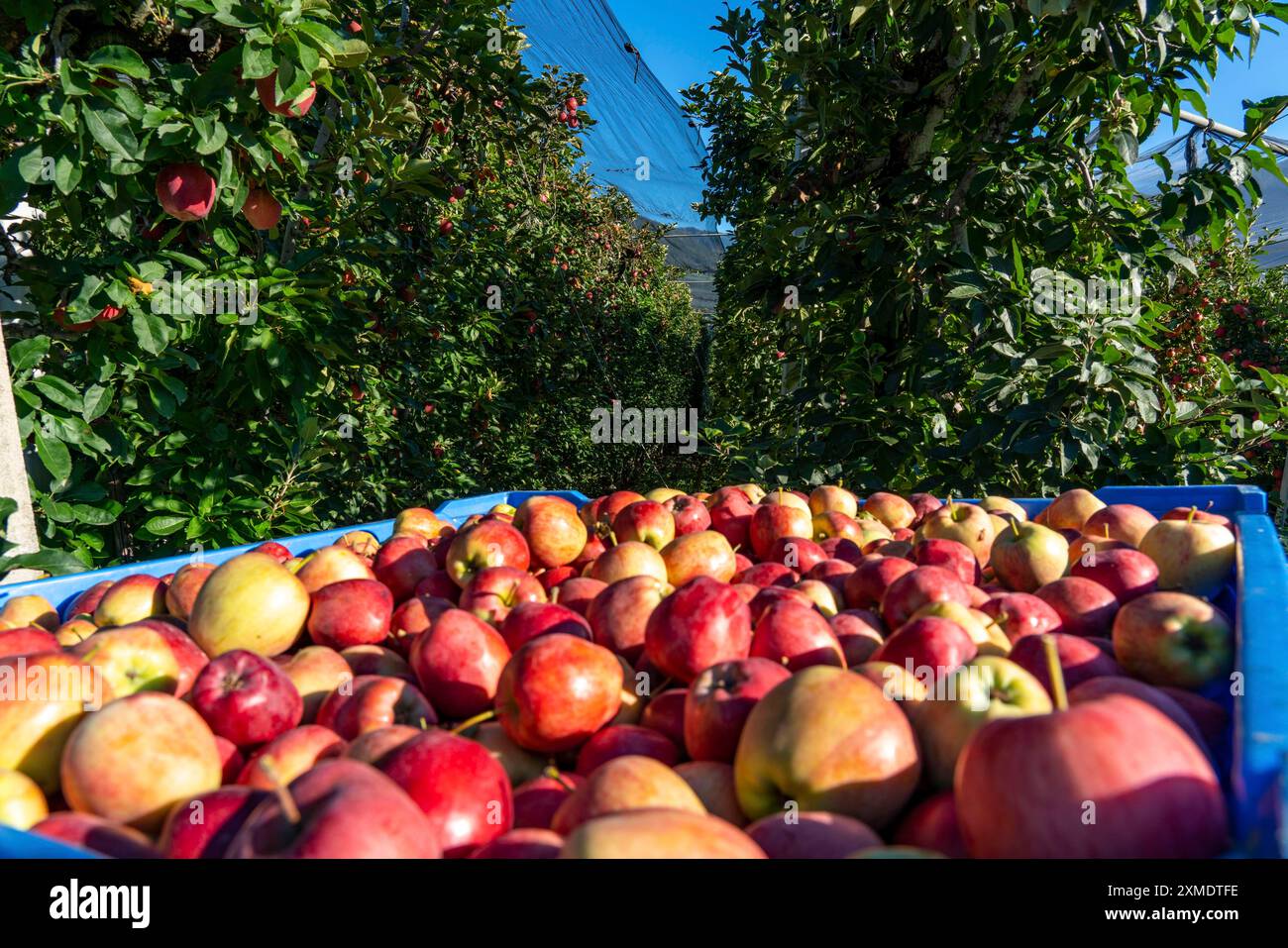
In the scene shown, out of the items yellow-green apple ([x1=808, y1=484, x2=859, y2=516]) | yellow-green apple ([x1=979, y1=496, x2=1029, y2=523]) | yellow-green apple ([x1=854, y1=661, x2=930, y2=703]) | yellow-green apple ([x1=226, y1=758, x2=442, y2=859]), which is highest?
yellow-green apple ([x1=808, y1=484, x2=859, y2=516])

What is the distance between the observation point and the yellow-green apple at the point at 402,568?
231 cm

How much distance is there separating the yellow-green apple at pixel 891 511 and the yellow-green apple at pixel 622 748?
5.92 feet

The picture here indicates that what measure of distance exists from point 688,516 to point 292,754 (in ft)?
5.14

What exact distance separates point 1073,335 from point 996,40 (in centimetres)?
132

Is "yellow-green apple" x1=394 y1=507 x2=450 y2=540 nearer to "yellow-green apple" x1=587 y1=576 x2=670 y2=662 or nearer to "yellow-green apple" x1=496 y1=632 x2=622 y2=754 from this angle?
"yellow-green apple" x1=587 y1=576 x2=670 y2=662

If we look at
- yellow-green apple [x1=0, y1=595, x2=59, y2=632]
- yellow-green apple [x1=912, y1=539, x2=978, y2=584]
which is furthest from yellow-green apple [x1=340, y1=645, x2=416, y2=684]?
yellow-green apple [x1=912, y1=539, x2=978, y2=584]

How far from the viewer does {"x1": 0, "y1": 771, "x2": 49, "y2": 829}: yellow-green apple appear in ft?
3.76

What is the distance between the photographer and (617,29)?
10.8 metres

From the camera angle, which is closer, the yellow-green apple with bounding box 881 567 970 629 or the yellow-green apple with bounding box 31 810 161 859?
the yellow-green apple with bounding box 31 810 161 859

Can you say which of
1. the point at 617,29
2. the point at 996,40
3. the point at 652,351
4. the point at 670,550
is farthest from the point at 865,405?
the point at 617,29

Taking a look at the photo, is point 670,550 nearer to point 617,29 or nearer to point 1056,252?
point 1056,252

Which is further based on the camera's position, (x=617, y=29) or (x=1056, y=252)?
(x=617, y=29)

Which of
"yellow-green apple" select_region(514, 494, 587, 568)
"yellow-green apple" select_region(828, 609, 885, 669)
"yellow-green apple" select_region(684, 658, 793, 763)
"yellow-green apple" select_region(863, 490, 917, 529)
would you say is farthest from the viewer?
"yellow-green apple" select_region(863, 490, 917, 529)

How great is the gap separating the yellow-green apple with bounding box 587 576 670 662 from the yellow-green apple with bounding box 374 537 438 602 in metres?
0.71
